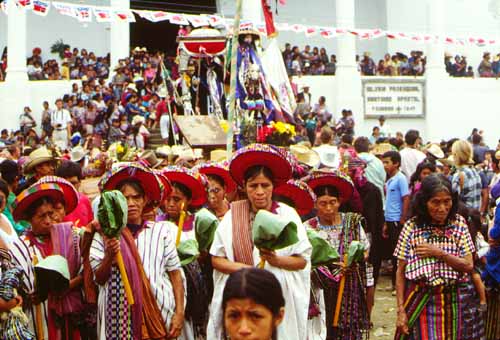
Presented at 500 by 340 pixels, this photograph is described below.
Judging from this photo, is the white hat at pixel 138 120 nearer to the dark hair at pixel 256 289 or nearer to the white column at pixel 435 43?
the white column at pixel 435 43

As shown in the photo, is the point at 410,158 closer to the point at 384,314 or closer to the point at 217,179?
the point at 384,314

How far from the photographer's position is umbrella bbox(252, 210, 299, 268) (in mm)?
4762

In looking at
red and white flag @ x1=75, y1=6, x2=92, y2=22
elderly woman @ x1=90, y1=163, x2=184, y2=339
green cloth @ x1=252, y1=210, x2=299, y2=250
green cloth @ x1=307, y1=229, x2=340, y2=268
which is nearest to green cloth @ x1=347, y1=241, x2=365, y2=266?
green cloth @ x1=307, y1=229, x2=340, y2=268

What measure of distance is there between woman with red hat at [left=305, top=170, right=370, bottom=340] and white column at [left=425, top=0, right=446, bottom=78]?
85.3 ft

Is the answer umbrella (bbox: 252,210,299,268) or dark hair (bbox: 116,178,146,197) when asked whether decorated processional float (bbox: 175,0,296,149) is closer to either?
dark hair (bbox: 116,178,146,197)

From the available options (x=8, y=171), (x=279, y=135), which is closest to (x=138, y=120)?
(x=279, y=135)

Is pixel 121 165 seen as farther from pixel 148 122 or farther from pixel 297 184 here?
pixel 148 122

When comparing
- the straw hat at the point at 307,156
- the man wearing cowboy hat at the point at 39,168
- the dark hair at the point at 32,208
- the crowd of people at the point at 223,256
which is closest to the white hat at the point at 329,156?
the straw hat at the point at 307,156

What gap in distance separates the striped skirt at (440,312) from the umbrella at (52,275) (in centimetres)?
216

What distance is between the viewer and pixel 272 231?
4.77m

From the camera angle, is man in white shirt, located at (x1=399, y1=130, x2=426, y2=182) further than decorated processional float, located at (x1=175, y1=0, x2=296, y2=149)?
No

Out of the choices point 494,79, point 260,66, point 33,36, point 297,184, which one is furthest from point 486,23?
point 297,184

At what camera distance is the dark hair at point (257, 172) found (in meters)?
5.35

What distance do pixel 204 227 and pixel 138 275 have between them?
0.77 metres
